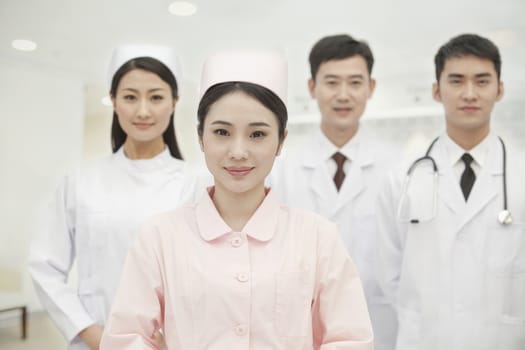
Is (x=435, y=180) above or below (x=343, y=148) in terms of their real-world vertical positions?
below

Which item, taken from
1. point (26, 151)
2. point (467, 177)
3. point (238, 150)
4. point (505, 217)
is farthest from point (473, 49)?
point (26, 151)

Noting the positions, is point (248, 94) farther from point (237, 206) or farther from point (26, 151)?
point (26, 151)

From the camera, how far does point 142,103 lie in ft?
5.56

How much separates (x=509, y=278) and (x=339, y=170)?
0.72 m

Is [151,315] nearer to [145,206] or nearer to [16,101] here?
[145,206]

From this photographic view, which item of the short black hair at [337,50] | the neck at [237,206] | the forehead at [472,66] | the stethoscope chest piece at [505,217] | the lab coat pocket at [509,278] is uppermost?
the short black hair at [337,50]

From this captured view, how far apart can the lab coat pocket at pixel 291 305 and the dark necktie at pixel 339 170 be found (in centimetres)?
89

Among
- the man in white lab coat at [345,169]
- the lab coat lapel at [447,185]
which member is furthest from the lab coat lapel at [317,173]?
the lab coat lapel at [447,185]

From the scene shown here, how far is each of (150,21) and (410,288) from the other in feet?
5.82

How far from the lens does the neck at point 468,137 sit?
1.76 m

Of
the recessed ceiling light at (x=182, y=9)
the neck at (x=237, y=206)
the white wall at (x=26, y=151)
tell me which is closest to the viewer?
the neck at (x=237, y=206)

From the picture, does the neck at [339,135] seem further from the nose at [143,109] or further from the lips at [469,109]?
the nose at [143,109]

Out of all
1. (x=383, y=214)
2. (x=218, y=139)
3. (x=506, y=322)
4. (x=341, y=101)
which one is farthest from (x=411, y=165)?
(x=218, y=139)

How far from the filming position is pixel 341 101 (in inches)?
76.8
